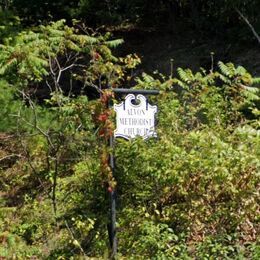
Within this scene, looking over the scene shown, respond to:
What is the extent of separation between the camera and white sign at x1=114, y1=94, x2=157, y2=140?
6.29 m

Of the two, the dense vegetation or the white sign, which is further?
the white sign

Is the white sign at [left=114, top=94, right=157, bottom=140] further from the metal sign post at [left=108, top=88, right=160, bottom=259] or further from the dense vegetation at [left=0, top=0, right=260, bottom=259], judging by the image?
the dense vegetation at [left=0, top=0, right=260, bottom=259]

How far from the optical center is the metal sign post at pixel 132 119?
6242mm

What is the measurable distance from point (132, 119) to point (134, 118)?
2cm

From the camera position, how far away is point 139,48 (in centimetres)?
1614

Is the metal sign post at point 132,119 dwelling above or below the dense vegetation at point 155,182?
above

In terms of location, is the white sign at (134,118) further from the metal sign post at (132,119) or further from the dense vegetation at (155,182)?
the dense vegetation at (155,182)

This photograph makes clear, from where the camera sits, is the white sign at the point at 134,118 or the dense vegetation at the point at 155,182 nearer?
the dense vegetation at the point at 155,182

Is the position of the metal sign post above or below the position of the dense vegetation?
above

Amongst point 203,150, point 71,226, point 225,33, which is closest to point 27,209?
point 71,226

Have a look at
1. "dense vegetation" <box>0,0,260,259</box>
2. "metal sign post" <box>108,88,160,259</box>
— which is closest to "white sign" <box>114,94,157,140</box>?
"metal sign post" <box>108,88,160,259</box>

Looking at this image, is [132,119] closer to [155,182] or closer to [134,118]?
[134,118]

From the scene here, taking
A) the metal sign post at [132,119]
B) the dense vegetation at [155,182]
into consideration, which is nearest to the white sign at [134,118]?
the metal sign post at [132,119]

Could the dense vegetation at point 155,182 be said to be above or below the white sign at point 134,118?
below
